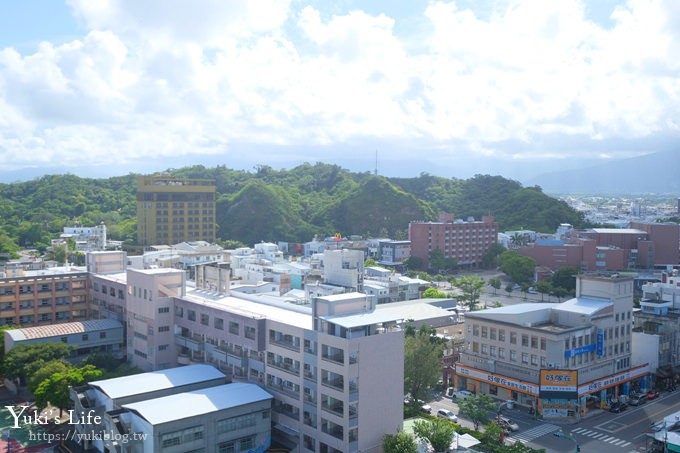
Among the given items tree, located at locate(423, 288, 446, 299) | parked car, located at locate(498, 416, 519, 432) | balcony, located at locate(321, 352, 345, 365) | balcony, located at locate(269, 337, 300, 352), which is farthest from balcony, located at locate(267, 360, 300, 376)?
tree, located at locate(423, 288, 446, 299)

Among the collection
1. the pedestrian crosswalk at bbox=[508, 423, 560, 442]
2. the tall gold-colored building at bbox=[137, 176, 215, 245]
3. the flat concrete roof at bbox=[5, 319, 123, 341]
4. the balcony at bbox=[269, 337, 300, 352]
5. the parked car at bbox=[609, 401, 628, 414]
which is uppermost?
the tall gold-colored building at bbox=[137, 176, 215, 245]

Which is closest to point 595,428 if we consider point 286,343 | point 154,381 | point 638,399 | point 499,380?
point 499,380

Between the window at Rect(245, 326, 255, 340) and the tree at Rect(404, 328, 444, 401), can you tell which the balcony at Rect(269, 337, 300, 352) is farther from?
the tree at Rect(404, 328, 444, 401)

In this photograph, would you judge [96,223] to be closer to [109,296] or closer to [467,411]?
[109,296]

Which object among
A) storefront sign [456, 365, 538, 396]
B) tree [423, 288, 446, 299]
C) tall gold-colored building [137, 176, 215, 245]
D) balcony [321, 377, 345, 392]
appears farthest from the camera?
tall gold-colored building [137, 176, 215, 245]

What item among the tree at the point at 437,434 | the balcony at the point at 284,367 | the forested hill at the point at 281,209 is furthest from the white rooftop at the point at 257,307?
the forested hill at the point at 281,209

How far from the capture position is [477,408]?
21.0 m

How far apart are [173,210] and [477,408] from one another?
52702 mm

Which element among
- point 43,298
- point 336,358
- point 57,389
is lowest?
point 57,389

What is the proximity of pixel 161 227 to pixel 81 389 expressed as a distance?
156 ft

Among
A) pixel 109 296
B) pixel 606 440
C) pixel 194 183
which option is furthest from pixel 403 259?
pixel 606 440

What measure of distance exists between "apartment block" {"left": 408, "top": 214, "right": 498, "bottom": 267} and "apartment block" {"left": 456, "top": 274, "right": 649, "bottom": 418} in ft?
117

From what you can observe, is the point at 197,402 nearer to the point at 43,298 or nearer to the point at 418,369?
the point at 418,369

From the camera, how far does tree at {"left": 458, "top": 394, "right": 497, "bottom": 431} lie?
20.8 meters
